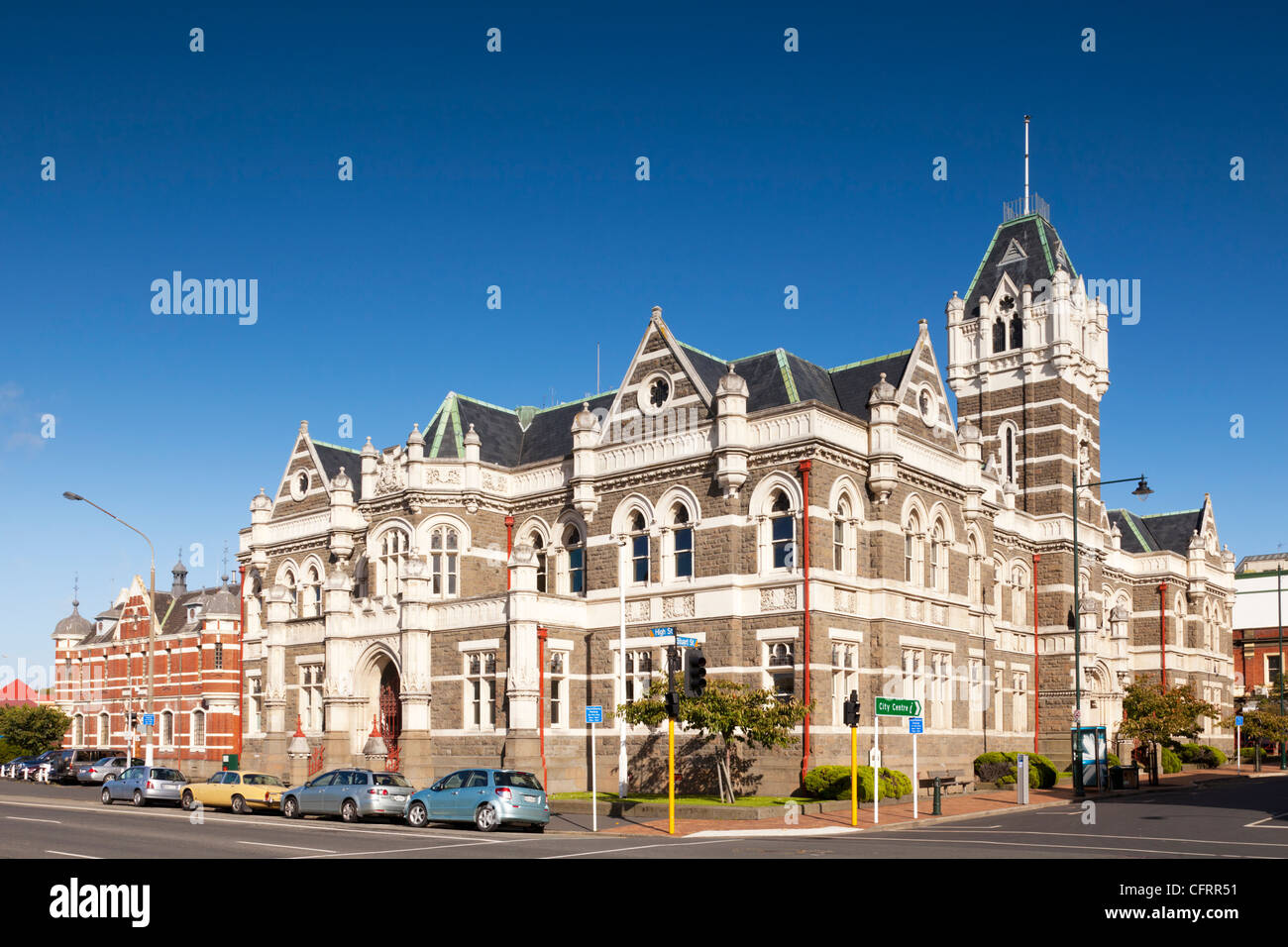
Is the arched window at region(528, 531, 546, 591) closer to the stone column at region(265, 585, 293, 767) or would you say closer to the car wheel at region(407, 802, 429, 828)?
the stone column at region(265, 585, 293, 767)

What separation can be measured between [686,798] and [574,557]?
1051 centimetres

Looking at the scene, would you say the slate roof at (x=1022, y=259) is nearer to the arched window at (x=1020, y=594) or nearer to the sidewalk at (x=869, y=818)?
the arched window at (x=1020, y=594)

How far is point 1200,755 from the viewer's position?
63.5 m

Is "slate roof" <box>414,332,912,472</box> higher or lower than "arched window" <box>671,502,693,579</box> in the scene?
higher

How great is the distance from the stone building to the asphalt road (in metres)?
7.14

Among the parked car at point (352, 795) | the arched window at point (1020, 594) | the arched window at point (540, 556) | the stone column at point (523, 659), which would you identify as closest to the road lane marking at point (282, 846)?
the parked car at point (352, 795)

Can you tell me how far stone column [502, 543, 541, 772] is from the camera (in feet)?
125

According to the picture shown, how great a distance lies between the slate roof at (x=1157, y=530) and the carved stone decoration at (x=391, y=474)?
40.8 metres

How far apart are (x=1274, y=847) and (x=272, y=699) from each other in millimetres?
34780

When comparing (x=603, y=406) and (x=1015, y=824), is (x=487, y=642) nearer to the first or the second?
(x=603, y=406)

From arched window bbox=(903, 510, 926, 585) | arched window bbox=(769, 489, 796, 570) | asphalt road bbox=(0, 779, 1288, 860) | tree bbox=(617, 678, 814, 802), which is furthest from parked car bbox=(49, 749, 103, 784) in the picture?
arched window bbox=(903, 510, 926, 585)

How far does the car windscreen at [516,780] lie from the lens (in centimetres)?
2816
